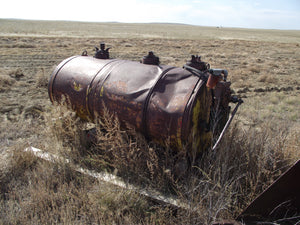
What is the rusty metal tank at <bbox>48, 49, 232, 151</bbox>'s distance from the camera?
8.71ft

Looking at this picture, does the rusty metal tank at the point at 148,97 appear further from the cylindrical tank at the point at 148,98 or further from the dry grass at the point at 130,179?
the dry grass at the point at 130,179

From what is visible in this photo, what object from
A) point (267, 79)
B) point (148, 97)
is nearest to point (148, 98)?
point (148, 97)

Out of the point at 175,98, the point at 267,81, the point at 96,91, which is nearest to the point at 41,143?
the point at 96,91

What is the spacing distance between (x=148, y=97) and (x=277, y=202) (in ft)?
5.66

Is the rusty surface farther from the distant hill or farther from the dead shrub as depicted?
the distant hill

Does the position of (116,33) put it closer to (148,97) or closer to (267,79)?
(267,79)

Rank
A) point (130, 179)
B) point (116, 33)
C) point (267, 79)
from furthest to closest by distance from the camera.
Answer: point (116, 33)
point (267, 79)
point (130, 179)

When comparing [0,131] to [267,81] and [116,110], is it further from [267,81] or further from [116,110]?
[267,81]

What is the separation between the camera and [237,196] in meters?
2.63

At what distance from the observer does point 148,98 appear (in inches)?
111

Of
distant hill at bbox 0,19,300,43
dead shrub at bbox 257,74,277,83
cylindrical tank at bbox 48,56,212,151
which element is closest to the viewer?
cylindrical tank at bbox 48,56,212,151

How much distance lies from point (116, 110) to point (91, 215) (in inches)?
49.8

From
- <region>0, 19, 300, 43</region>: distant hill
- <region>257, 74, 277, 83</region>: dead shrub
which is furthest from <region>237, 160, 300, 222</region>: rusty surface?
<region>0, 19, 300, 43</region>: distant hill

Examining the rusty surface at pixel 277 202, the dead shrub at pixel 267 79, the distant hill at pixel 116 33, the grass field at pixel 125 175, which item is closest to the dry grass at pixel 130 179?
the grass field at pixel 125 175
